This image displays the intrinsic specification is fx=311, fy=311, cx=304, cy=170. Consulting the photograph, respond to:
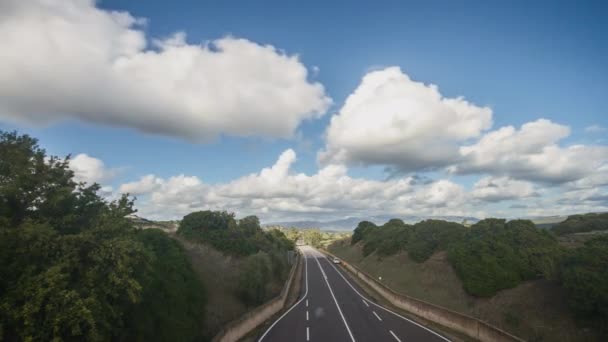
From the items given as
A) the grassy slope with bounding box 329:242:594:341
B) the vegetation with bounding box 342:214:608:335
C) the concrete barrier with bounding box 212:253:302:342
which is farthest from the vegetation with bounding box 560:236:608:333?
the concrete barrier with bounding box 212:253:302:342

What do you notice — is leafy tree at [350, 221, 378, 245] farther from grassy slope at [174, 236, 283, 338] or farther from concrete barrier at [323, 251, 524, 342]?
grassy slope at [174, 236, 283, 338]

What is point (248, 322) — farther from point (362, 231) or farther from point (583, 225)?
point (362, 231)

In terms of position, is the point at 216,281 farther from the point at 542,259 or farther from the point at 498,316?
the point at 542,259

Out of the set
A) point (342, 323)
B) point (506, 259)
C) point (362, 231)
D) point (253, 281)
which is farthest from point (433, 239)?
point (362, 231)

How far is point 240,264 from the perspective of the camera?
105 feet

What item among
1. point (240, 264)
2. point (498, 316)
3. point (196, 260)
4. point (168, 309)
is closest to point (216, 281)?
point (196, 260)

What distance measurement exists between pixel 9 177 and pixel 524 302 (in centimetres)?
2850

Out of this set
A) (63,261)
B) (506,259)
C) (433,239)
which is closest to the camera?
(63,261)

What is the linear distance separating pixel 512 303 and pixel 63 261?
25963 mm

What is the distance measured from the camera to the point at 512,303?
854 inches

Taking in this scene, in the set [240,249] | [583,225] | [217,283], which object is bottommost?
[217,283]

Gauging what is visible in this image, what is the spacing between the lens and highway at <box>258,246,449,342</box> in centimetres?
1900

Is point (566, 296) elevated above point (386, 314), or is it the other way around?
point (566, 296)

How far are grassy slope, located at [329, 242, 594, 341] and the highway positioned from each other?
5179 millimetres
